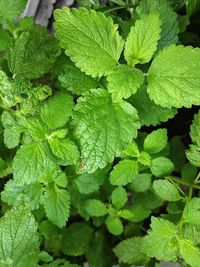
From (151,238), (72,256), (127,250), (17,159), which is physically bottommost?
(72,256)

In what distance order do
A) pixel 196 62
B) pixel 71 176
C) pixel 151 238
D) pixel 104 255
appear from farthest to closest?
pixel 104 255, pixel 71 176, pixel 151 238, pixel 196 62

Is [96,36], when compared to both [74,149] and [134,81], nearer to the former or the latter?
[134,81]

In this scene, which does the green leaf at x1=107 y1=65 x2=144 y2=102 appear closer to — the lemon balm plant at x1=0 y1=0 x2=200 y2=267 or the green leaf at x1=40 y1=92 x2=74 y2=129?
the lemon balm plant at x1=0 y1=0 x2=200 y2=267

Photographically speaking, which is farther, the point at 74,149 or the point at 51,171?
the point at 51,171

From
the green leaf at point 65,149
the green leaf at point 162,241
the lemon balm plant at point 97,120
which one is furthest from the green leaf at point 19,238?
the green leaf at point 162,241

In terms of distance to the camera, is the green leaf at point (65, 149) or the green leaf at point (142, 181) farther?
the green leaf at point (142, 181)

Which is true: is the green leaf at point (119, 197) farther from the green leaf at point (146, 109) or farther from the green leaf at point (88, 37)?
the green leaf at point (88, 37)

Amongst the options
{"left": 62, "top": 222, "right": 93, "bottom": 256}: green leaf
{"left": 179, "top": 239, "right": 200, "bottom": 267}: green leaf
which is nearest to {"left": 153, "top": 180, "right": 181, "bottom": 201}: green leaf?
{"left": 179, "top": 239, "right": 200, "bottom": 267}: green leaf

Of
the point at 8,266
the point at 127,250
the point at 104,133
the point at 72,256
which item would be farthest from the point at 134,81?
the point at 72,256
